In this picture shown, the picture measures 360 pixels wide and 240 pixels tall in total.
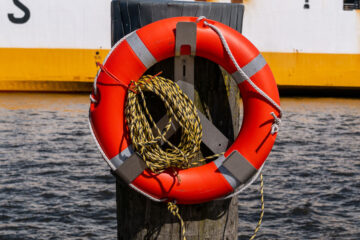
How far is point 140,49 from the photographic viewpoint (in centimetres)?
200

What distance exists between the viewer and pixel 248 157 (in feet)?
6.81

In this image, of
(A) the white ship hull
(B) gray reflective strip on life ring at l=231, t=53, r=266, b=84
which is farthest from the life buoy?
(A) the white ship hull

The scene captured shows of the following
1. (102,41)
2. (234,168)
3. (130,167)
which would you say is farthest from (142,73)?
(102,41)

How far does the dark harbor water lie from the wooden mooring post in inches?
78.7

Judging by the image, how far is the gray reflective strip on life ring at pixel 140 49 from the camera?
199 cm

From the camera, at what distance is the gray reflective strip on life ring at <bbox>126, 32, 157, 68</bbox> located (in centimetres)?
199

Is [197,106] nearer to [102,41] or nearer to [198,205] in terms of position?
[198,205]

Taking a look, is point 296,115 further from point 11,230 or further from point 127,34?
point 127,34

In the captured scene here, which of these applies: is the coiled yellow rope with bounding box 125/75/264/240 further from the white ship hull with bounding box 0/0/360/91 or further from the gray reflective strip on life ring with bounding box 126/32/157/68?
the white ship hull with bounding box 0/0/360/91

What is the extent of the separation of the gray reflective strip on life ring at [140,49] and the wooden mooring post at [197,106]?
50mm

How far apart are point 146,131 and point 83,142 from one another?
4.88m

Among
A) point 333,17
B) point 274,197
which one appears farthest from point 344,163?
point 333,17

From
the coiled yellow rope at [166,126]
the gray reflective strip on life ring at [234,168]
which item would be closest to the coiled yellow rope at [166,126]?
the coiled yellow rope at [166,126]

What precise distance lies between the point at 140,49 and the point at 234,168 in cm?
56
